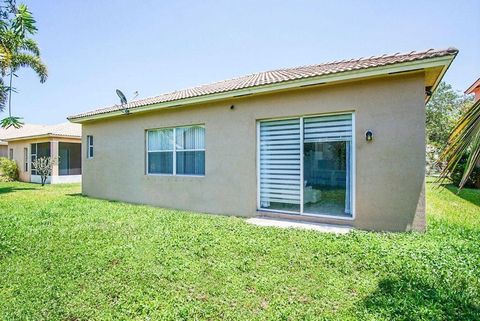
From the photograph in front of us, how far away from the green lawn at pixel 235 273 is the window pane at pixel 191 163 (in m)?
3.38

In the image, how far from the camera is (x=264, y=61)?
55.5 ft

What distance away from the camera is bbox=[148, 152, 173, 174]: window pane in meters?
12.0

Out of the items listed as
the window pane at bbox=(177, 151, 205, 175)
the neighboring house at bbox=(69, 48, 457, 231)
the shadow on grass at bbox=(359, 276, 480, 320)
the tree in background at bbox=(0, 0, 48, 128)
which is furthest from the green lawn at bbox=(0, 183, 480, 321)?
the window pane at bbox=(177, 151, 205, 175)

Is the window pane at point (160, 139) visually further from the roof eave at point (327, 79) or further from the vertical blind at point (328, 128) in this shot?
the vertical blind at point (328, 128)

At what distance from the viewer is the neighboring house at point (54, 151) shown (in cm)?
2298

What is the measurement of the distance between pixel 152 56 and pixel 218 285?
15.6 m

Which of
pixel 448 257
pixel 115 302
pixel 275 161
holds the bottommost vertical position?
pixel 115 302

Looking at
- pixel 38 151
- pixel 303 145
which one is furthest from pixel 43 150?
pixel 303 145

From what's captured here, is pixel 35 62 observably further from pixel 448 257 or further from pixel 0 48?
pixel 448 257

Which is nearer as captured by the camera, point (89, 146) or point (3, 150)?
point (89, 146)

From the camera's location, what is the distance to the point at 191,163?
37.1ft

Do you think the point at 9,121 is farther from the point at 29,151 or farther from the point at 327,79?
the point at 29,151

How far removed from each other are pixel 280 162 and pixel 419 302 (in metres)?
5.68

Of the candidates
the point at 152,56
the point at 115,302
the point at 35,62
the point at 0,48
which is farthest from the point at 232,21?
the point at 35,62
